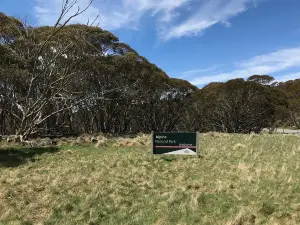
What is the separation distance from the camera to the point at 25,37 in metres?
20.8

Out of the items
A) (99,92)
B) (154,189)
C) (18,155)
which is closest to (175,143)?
(154,189)

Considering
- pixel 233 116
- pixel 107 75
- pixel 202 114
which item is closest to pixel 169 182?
pixel 107 75

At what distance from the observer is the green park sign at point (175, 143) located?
Answer: 11.6 m

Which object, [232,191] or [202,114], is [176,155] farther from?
[202,114]

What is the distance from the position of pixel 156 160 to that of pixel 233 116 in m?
28.0

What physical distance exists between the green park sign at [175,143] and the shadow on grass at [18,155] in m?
4.09

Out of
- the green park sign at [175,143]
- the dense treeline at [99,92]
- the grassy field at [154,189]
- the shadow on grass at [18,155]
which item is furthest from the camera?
the dense treeline at [99,92]

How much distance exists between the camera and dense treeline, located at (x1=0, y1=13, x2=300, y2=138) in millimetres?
20219

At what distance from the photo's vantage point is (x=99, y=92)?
86.3 ft

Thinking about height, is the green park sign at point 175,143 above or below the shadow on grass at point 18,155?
above

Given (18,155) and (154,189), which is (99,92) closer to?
(18,155)

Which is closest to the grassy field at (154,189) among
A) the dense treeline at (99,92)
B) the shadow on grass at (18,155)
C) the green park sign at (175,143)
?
the shadow on grass at (18,155)

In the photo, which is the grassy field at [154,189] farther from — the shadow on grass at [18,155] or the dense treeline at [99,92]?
the dense treeline at [99,92]

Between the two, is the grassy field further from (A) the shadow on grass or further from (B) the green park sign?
(B) the green park sign
